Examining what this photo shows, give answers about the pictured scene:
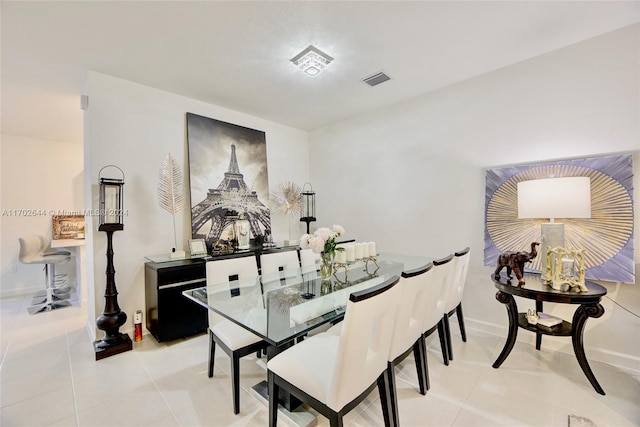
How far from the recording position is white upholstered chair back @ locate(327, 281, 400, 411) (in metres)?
1.18

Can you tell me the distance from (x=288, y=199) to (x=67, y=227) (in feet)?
13.1

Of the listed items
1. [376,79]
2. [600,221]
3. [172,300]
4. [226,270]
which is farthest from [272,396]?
[376,79]

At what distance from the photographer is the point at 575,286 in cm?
205

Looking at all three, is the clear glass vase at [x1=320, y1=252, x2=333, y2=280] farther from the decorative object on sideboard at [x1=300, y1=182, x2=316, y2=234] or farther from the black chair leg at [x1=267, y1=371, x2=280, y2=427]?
the decorative object on sideboard at [x1=300, y1=182, x2=316, y2=234]

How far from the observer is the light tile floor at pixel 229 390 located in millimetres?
1732

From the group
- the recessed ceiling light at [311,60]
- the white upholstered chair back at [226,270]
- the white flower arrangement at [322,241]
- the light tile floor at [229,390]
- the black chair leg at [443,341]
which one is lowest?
the light tile floor at [229,390]

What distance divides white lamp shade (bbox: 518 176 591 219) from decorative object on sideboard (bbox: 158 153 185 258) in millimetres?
3441

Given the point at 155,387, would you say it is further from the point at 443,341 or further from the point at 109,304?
the point at 443,341

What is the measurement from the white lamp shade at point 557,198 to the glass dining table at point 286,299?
1156mm

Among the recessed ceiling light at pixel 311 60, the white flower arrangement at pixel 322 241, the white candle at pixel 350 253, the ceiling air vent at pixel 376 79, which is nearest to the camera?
the white flower arrangement at pixel 322 241

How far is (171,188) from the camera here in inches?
125

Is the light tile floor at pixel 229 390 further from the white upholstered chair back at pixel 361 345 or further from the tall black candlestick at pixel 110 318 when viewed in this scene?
the white upholstered chair back at pixel 361 345

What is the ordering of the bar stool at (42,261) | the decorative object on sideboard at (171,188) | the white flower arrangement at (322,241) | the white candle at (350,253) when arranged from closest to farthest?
the white flower arrangement at (322,241), the white candle at (350,253), the decorative object on sideboard at (171,188), the bar stool at (42,261)

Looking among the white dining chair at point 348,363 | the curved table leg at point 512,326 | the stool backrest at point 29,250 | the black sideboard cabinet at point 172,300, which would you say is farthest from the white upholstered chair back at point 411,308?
the stool backrest at point 29,250
